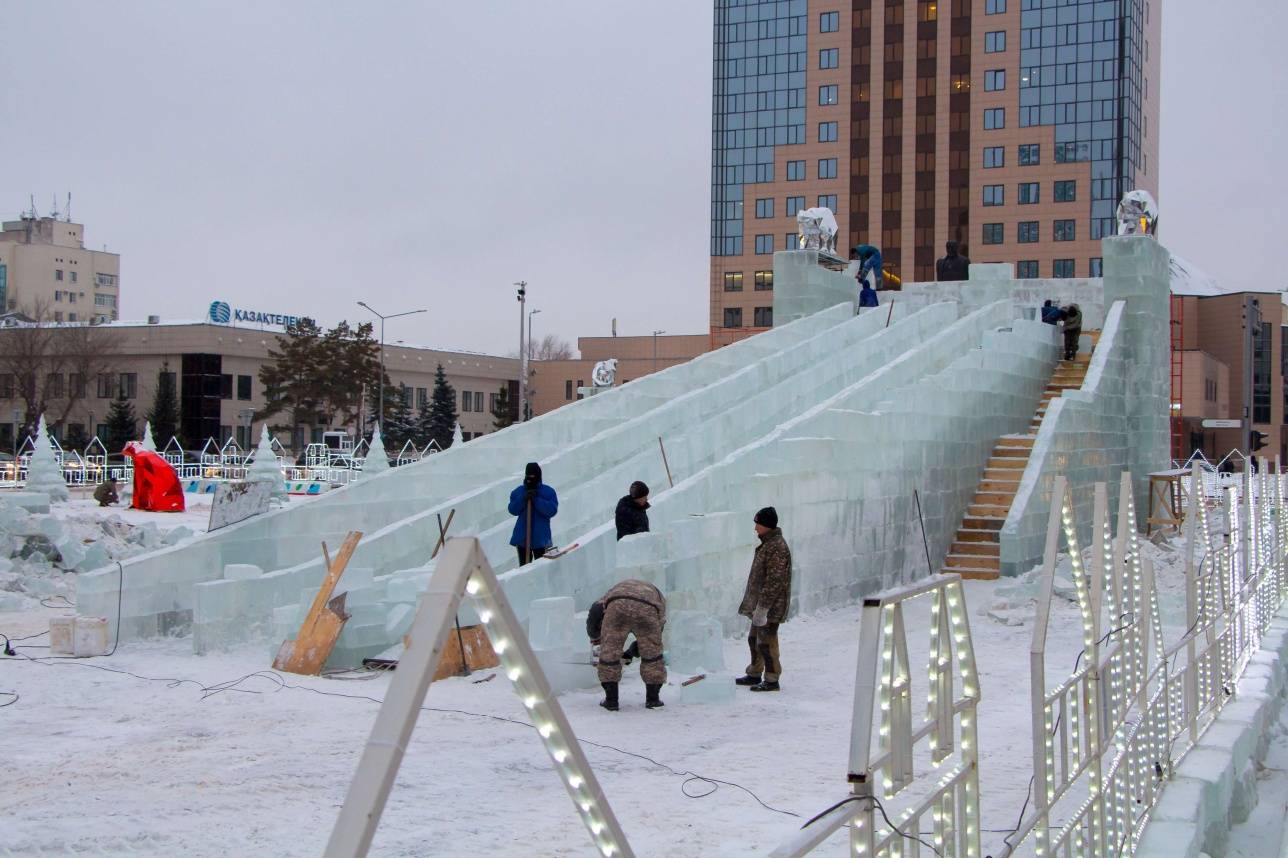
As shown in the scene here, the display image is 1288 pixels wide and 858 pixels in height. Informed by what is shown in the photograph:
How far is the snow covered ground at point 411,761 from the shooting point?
658 centimetres

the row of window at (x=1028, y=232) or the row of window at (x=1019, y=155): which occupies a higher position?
the row of window at (x=1019, y=155)

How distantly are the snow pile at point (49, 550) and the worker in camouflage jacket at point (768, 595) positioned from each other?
32.6 feet

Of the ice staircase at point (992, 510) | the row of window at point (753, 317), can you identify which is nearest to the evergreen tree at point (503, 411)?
the row of window at point (753, 317)

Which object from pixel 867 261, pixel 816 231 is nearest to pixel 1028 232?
pixel 867 261

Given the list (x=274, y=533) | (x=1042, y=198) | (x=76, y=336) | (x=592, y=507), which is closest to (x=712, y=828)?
(x=592, y=507)

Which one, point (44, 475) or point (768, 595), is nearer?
point (768, 595)

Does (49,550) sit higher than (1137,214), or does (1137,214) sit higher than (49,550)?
(1137,214)

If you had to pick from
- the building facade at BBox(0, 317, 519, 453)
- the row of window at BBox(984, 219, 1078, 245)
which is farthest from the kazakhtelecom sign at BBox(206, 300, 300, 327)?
the row of window at BBox(984, 219, 1078, 245)

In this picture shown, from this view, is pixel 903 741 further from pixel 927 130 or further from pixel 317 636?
pixel 927 130

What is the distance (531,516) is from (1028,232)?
70946 mm

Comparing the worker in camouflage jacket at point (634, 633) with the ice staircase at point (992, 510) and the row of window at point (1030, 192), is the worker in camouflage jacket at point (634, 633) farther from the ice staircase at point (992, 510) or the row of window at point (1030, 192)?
the row of window at point (1030, 192)

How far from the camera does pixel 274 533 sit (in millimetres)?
15711

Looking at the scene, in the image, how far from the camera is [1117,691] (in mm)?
6102

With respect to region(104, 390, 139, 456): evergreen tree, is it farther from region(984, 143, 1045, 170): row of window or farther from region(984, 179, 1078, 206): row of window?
region(984, 143, 1045, 170): row of window
